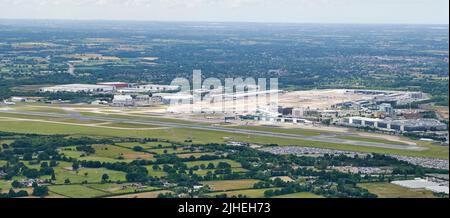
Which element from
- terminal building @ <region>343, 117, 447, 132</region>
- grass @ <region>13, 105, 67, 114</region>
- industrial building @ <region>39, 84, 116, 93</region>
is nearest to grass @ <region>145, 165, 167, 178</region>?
terminal building @ <region>343, 117, 447, 132</region>

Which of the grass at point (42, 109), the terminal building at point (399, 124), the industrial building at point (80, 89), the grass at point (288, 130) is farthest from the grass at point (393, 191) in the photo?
the industrial building at point (80, 89)

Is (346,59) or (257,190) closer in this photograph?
(257,190)

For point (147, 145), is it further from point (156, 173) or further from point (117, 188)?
point (117, 188)

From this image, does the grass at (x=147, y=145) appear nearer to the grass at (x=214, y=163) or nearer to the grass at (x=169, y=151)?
the grass at (x=169, y=151)
